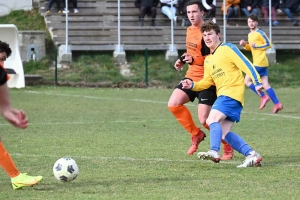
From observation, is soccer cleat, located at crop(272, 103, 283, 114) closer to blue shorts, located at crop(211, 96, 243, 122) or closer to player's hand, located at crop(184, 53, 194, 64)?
player's hand, located at crop(184, 53, 194, 64)

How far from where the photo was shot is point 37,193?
671cm

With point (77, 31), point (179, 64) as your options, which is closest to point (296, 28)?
point (77, 31)

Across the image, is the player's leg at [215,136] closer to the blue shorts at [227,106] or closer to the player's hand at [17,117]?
the blue shorts at [227,106]

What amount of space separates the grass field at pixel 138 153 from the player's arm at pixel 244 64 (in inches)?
38.2

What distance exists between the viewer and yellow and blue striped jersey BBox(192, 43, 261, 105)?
26.5 ft

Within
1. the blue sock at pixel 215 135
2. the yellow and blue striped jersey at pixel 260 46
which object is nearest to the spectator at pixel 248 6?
the yellow and blue striped jersey at pixel 260 46

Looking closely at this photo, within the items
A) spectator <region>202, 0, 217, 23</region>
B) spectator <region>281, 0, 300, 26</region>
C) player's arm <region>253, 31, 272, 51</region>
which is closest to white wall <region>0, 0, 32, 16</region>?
spectator <region>202, 0, 217, 23</region>

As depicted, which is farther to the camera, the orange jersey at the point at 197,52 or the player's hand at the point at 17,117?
the orange jersey at the point at 197,52

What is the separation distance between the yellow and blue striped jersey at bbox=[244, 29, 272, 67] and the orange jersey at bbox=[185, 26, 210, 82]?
21.0 ft

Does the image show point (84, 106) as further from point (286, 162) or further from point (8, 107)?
point (8, 107)

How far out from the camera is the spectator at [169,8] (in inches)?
947

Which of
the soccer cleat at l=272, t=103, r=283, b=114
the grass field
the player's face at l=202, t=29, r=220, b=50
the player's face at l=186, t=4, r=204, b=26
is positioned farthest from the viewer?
the soccer cleat at l=272, t=103, r=283, b=114

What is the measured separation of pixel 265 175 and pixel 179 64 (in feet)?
7.55

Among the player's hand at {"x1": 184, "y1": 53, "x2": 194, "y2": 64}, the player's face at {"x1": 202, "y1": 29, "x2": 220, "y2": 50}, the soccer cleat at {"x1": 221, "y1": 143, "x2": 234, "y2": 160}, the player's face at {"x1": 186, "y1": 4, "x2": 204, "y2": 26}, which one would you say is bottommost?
the soccer cleat at {"x1": 221, "y1": 143, "x2": 234, "y2": 160}
